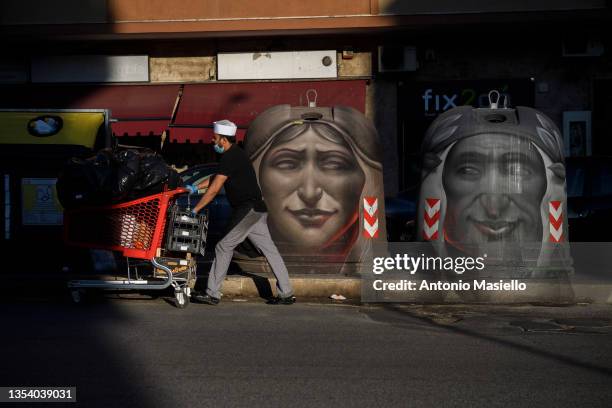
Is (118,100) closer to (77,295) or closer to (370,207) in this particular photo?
(370,207)

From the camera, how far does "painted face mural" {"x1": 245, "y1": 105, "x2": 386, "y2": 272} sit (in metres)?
10.9

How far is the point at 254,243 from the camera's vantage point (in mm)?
9898

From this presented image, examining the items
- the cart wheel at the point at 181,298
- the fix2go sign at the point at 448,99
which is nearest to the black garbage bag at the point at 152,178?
the cart wheel at the point at 181,298

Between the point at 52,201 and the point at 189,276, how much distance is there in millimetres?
2539

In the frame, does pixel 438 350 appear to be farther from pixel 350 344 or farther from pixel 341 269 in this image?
pixel 341 269

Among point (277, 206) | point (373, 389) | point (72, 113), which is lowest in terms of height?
point (373, 389)

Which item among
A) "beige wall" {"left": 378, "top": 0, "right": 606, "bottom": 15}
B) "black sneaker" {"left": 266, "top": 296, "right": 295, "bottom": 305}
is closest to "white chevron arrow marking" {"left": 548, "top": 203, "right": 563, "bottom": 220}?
"black sneaker" {"left": 266, "top": 296, "right": 295, "bottom": 305}

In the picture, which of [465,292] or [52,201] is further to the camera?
[52,201]

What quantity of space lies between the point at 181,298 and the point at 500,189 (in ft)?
10.7

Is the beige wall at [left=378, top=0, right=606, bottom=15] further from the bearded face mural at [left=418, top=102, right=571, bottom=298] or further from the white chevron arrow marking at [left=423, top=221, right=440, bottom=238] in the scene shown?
the white chevron arrow marking at [left=423, top=221, right=440, bottom=238]

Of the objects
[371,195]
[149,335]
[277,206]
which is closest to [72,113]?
[277,206]

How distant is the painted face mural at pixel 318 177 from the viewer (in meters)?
10.9

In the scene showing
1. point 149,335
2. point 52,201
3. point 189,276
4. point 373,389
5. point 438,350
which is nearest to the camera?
point 373,389

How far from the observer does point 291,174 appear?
1089cm
